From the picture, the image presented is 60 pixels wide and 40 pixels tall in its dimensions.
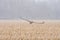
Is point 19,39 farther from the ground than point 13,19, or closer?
farther from the ground

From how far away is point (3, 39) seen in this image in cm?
191

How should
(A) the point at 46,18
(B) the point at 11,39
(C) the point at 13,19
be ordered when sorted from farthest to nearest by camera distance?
(C) the point at 13,19
(A) the point at 46,18
(B) the point at 11,39

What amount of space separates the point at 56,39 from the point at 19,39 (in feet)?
1.57

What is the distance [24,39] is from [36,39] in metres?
0.15

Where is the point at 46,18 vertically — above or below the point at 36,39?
below

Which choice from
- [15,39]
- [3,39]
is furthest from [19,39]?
[3,39]

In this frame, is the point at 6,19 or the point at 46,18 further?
the point at 6,19

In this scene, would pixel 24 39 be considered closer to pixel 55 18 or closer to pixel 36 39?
pixel 36 39

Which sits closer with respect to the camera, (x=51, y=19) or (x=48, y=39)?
(x=48, y=39)

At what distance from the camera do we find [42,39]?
1933mm

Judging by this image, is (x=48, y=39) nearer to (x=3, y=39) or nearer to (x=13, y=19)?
(x=3, y=39)

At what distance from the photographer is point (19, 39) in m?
1.92

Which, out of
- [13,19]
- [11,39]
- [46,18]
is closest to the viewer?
[11,39]

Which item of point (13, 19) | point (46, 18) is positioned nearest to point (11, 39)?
point (46, 18)
